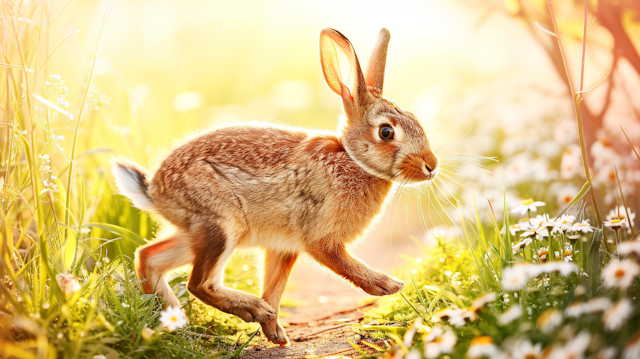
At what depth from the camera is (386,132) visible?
3361 mm

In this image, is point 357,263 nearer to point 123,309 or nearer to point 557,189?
point 123,309

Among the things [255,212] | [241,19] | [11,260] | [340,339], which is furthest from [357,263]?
[241,19]

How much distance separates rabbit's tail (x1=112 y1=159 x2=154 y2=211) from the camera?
135 inches

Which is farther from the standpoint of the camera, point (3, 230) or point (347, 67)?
point (347, 67)

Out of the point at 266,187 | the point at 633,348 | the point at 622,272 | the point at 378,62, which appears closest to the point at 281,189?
the point at 266,187

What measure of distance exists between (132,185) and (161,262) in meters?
0.60

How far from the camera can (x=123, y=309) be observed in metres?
2.62

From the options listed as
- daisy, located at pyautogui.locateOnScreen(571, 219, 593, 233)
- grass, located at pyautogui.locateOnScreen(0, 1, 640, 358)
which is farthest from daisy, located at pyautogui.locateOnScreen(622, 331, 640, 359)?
daisy, located at pyautogui.locateOnScreen(571, 219, 593, 233)

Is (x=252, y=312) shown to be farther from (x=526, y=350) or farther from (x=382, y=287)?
(x=526, y=350)

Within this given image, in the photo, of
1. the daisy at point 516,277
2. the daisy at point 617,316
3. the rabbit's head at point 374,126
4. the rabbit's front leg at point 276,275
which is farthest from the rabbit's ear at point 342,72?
the daisy at point 617,316

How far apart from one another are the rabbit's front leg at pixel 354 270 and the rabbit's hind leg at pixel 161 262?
33.3 inches

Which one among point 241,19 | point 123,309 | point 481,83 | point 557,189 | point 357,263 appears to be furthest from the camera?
point 241,19

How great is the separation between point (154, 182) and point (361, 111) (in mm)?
1518

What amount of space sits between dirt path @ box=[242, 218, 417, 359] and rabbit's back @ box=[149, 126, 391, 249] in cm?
38
